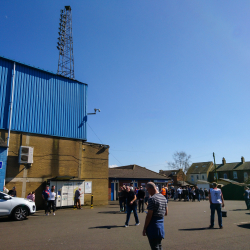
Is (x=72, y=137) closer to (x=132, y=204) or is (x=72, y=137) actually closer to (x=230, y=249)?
(x=132, y=204)

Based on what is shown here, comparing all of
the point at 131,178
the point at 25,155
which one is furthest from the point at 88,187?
the point at 131,178

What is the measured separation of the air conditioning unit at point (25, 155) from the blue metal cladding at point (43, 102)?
1.48 m

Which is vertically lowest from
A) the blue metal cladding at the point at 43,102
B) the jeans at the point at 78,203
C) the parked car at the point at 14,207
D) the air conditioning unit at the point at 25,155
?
the jeans at the point at 78,203

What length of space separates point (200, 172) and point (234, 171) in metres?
9.44

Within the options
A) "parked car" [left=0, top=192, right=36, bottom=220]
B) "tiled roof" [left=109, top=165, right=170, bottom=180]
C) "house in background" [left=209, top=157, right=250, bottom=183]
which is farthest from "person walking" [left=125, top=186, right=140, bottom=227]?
"house in background" [left=209, top=157, right=250, bottom=183]

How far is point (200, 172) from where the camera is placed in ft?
226

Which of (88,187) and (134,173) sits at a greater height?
(134,173)

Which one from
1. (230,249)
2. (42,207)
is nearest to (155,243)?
(230,249)

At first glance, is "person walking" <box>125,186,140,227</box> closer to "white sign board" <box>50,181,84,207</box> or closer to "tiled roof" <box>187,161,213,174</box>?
"white sign board" <box>50,181,84,207</box>

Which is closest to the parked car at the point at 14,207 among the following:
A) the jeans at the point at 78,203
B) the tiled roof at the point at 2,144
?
the tiled roof at the point at 2,144

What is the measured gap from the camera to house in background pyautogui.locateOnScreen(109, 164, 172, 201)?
32.5 m

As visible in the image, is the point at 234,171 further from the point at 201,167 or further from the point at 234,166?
the point at 201,167

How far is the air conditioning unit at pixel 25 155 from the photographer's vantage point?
16.0 metres

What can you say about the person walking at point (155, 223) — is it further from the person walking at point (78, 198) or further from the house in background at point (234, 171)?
the house in background at point (234, 171)
